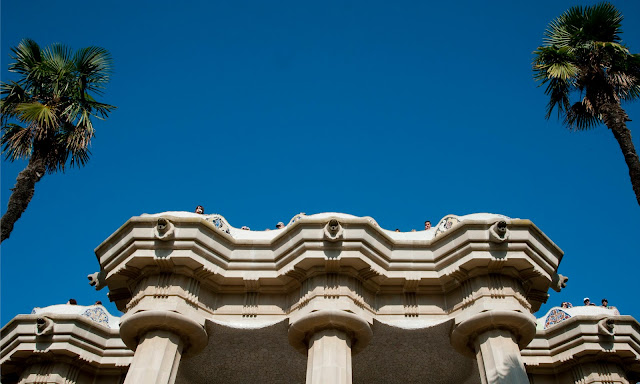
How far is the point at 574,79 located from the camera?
19.1m

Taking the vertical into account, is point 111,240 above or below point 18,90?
below

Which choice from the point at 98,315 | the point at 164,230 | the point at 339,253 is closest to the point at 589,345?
the point at 339,253

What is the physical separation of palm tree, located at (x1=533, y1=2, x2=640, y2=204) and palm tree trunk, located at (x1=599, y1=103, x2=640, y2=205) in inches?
1.4

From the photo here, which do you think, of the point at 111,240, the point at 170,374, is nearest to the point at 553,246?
the point at 170,374

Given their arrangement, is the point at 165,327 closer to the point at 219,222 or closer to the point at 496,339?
the point at 219,222

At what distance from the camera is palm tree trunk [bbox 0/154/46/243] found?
15.6 m

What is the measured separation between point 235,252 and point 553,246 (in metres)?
10.2

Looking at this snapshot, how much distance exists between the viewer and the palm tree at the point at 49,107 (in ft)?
58.1

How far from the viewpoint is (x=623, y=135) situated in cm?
1617

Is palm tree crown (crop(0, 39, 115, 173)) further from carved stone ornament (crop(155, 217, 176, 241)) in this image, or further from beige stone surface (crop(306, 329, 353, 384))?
beige stone surface (crop(306, 329, 353, 384))

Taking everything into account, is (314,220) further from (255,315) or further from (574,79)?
(574,79)

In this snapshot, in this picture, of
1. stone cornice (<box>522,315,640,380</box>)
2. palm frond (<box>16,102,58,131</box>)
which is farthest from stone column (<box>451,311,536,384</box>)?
palm frond (<box>16,102,58,131</box>)

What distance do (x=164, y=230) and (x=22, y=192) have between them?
4.09 m

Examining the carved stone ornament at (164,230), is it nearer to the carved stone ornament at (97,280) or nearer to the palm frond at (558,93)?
the carved stone ornament at (97,280)
